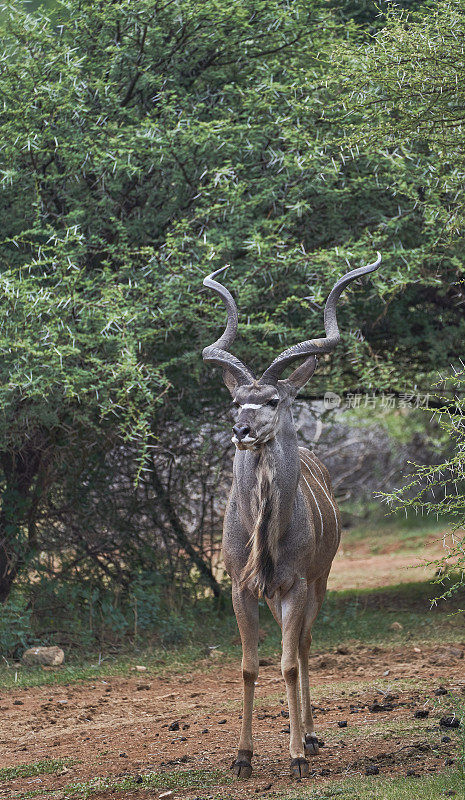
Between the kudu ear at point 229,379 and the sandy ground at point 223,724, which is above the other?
the kudu ear at point 229,379

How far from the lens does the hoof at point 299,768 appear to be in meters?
4.17

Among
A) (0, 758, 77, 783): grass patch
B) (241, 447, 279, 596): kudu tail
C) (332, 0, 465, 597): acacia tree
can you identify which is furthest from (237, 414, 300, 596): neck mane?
(0, 758, 77, 783): grass patch

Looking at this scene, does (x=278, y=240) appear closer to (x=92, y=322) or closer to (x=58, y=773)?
(x=92, y=322)

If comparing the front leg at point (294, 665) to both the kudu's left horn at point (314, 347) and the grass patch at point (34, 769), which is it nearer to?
the kudu's left horn at point (314, 347)

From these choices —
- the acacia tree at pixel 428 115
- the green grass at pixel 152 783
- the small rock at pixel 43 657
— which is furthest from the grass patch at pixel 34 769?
the small rock at pixel 43 657

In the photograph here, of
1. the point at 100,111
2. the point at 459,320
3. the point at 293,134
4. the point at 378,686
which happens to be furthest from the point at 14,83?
the point at 378,686

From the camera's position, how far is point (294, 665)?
4289 millimetres

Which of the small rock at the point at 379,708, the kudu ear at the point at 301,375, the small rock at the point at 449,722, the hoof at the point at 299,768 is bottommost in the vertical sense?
the small rock at the point at 379,708

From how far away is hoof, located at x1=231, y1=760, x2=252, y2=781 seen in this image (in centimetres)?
425

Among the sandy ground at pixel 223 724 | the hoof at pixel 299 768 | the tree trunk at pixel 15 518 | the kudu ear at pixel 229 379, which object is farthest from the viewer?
the tree trunk at pixel 15 518

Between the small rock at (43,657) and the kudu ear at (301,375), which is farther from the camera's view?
the small rock at (43,657)

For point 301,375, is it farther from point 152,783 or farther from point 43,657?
point 43,657

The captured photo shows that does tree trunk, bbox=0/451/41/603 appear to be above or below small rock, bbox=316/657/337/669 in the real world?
above

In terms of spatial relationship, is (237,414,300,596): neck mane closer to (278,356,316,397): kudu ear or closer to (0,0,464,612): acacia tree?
(278,356,316,397): kudu ear
